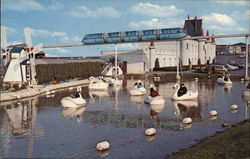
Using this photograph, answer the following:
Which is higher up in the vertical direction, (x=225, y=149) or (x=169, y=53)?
(x=169, y=53)

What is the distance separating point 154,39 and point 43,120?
29.9 metres

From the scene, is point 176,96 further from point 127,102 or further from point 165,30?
point 165,30

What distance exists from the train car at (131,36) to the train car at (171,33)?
3823 millimetres

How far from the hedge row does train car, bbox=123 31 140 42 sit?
769 centimetres

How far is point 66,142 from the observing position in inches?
480

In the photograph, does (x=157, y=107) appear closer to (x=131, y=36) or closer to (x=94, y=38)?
(x=131, y=36)

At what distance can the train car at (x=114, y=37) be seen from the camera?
4581 centimetres

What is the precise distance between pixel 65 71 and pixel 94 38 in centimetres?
949

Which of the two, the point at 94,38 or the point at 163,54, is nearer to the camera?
the point at 94,38

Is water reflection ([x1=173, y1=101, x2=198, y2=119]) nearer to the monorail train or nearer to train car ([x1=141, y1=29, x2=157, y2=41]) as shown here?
the monorail train

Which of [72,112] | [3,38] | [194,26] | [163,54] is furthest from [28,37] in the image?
[194,26]

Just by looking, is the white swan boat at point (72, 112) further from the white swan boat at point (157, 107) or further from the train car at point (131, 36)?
the train car at point (131, 36)

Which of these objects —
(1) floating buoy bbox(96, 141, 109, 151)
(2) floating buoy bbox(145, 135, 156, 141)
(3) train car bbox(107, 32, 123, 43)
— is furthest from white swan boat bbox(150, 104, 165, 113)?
(3) train car bbox(107, 32, 123, 43)

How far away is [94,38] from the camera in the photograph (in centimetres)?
4844
